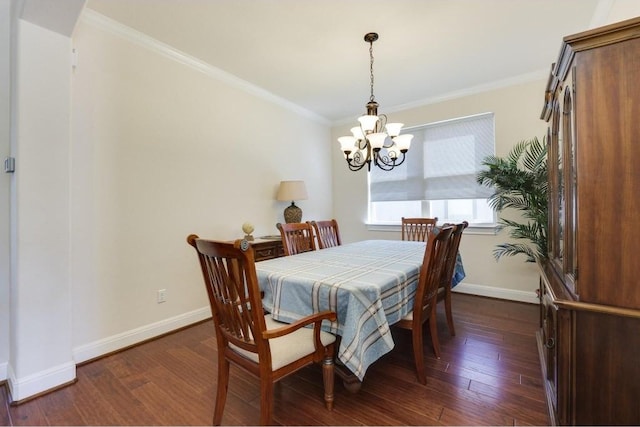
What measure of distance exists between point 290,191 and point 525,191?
2.48m

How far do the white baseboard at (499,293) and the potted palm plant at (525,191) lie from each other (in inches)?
17.8

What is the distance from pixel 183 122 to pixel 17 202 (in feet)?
4.70

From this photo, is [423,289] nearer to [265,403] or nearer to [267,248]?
[265,403]

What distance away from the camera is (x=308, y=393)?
174 cm

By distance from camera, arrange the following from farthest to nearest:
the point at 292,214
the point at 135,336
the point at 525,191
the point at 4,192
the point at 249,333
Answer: the point at 292,214 < the point at 525,191 < the point at 135,336 < the point at 4,192 < the point at 249,333

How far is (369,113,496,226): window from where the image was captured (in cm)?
359

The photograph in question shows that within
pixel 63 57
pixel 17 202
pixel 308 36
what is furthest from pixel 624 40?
pixel 17 202

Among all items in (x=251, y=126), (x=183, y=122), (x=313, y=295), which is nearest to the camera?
(x=313, y=295)

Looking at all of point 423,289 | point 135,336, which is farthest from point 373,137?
point 135,336

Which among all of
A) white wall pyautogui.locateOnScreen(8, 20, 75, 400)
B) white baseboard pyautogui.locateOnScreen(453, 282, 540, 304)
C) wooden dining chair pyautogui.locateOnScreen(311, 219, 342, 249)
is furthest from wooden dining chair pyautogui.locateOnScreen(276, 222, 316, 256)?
white baseboard pyautogui.locateOnScreen(453, 282, 540, 304)

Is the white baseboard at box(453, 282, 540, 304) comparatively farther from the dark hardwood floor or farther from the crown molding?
the crown molding

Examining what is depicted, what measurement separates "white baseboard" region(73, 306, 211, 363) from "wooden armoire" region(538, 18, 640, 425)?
2766 mm

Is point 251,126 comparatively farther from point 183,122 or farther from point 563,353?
point 563,353

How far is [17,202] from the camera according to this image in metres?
1.72
